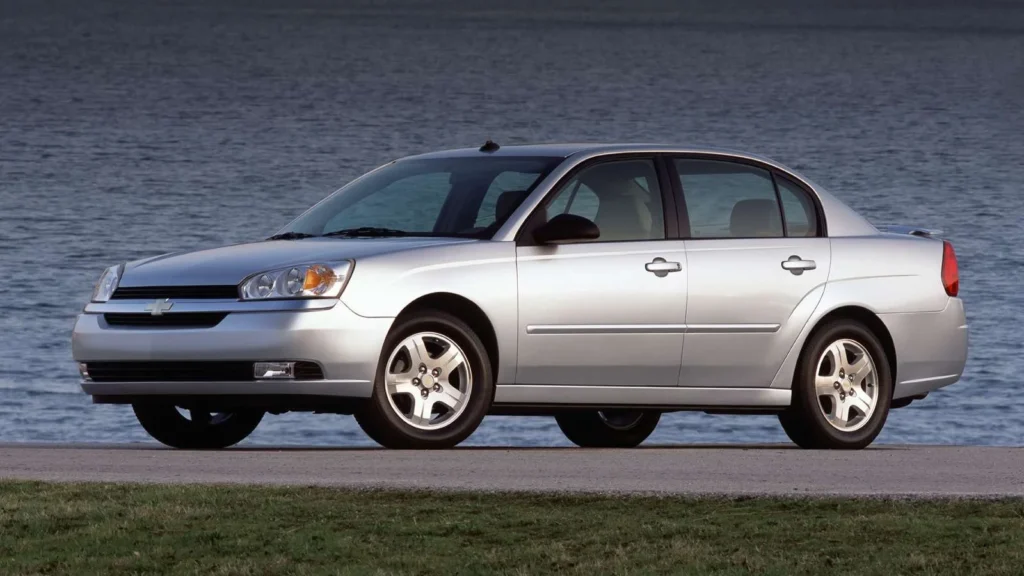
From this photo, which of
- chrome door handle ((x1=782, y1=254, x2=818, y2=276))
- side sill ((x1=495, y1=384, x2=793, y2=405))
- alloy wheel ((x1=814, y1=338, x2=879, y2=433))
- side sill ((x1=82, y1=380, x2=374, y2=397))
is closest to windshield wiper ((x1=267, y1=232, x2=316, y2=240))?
side sill ((x1=82, y1=380, x2=374, y2=397))

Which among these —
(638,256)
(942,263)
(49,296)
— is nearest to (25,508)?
(638,256)

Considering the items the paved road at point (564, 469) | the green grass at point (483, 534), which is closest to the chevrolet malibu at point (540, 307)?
the paved road at point (564, 469)

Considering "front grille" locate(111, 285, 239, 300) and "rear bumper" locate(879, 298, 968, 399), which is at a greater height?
"front grille" locate(111, 285, 239, 300)

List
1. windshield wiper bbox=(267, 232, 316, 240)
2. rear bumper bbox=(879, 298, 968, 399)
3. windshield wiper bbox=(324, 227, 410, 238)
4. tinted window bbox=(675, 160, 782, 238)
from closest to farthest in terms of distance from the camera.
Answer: windshield wiper bbox=(324, 227, 410, 238), windshield wiper bbox=(267, 232, 316, 240), tinted window bbox=(675, 160, 782, 238), rear bumper bbox=(879, 298, 968, 399)

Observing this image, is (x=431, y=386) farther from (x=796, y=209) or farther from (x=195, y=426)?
(x=796, y=209)

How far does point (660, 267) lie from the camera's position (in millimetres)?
12703

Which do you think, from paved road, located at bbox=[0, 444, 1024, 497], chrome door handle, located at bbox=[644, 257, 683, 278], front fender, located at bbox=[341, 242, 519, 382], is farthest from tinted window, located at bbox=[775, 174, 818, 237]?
front fender, located at bbox=[341, 242, 519, 382]

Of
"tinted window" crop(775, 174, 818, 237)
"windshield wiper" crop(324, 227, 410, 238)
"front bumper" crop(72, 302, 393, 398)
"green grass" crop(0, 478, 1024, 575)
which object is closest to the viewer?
"green grass" crop(0, 478, 1024, 575)

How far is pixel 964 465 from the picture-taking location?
478 inches

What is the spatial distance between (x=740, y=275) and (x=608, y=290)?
832 mm

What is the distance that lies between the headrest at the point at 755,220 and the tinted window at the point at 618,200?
0.47m

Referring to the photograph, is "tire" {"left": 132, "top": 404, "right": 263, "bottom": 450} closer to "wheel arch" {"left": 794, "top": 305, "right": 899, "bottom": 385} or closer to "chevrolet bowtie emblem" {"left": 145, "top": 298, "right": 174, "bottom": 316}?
"chevrolet bowtie emblem" {"left": 145, "top": 298, "right": 174, "bottom": 316}

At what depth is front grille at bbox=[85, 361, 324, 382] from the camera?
11.8m

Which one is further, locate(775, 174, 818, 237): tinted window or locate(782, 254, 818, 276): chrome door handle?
locate(775, 174, 818, 237): tinted window
